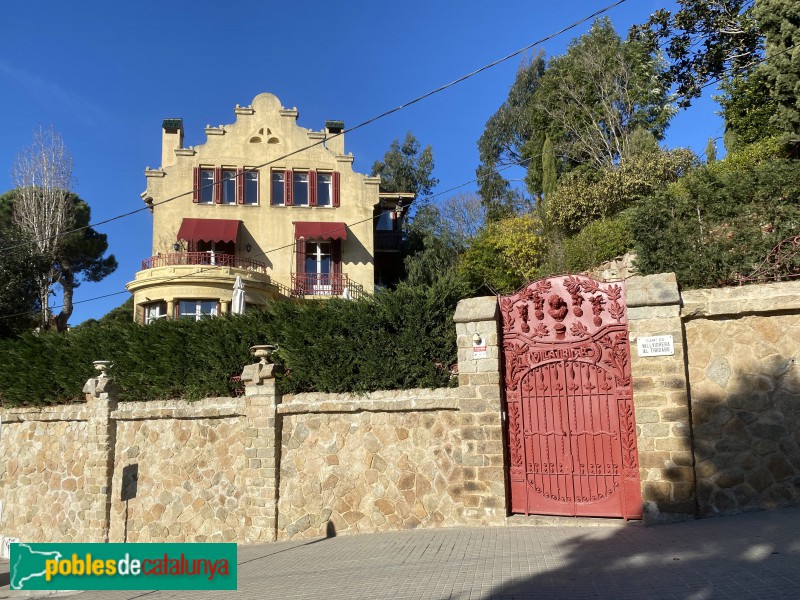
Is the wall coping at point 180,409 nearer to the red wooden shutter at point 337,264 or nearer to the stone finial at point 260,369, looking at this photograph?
the stone finial at point 260,369

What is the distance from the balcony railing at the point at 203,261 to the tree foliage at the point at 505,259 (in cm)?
833

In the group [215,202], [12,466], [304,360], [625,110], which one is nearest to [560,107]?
[625,110]

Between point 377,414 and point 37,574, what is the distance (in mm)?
4682

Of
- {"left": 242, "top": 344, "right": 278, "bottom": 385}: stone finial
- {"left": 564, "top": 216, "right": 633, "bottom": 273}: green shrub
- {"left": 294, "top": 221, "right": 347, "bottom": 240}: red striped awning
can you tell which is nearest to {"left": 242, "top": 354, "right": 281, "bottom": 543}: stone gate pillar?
{"left": 242, "top": 344, "right": 278, "bottom": 385}: stone finial

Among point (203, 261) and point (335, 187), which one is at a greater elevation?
point (335, 187)

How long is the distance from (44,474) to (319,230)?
14284 millimetres

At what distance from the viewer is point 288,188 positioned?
25453 millimetres

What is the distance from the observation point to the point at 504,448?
820 centimetres

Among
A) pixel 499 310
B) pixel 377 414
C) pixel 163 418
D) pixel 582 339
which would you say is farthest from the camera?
pixel 163 418

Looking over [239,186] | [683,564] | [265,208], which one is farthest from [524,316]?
[239,186]

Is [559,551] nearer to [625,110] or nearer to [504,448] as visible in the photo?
[504,448]

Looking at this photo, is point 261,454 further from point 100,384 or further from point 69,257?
point 69,257

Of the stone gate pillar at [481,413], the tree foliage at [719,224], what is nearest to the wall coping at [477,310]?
the stone gate pillar at [481,413]

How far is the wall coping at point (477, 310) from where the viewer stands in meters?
8.33
